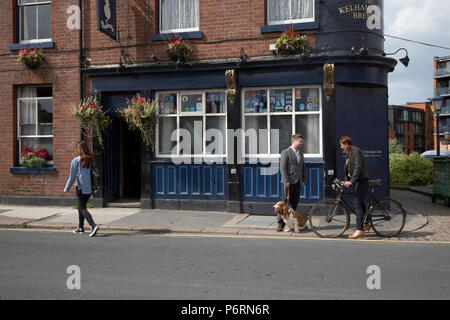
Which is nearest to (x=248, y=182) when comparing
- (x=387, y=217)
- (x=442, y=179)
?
(x=387, y=217)

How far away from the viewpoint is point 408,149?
9425cm

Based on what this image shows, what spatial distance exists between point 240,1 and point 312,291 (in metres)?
8.22

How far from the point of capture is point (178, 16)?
11.5 meters

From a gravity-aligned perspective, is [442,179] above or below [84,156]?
below

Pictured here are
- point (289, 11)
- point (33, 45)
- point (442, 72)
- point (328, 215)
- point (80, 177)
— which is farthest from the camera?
point (442, 72)

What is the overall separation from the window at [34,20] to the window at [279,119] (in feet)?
20.5

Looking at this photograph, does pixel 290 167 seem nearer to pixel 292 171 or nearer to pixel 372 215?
pixel 292 171

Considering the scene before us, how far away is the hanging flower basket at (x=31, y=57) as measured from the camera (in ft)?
38.8

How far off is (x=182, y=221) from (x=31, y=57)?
649cm

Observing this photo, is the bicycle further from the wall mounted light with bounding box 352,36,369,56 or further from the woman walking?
the woman walking

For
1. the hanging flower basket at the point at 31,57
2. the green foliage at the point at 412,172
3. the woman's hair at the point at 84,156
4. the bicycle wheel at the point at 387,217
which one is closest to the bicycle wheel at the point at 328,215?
the bicycle wheel at the point at 387,217

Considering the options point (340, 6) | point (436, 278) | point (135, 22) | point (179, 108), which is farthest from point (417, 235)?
point (135, 22)

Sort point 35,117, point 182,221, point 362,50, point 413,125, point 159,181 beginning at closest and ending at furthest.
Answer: point 182,221, point 362,50, point 159,181, point 35,117, point 413,125
